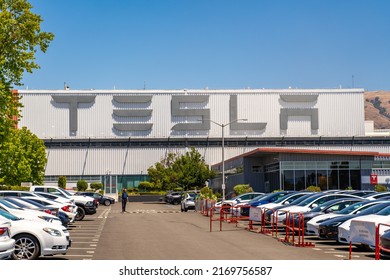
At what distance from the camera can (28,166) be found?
66500mm

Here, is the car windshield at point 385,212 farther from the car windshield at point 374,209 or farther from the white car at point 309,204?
the white car at point 309,204

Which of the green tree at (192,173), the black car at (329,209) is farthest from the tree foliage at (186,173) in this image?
the black car at (329,209)

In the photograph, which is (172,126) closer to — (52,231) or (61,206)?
(61,206)

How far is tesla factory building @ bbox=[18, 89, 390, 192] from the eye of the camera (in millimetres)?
106000

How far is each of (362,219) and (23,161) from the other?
49205 mm

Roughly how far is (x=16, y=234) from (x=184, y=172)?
73924 millimetres

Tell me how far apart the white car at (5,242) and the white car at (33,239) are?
122 centimetres

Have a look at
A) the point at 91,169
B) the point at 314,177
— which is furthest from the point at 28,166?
the point at 91,169

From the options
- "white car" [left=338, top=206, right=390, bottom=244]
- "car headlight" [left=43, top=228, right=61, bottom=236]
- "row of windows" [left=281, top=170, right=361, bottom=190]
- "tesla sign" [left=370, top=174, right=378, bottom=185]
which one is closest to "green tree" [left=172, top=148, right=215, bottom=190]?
"row of windows" [left=281, top=170, right=361, bottom=190]

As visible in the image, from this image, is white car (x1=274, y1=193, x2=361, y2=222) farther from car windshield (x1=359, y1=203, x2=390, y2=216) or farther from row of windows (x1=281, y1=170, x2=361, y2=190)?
row of windows (x1=281, y1=170, x2=361, y2=190)

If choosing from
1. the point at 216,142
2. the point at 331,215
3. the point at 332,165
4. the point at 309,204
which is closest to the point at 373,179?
the point at 332,165

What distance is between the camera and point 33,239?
17188mm

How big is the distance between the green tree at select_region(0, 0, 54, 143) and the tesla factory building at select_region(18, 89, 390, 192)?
223 ft
